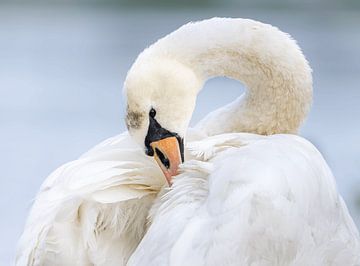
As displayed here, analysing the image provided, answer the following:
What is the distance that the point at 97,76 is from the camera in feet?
33.4

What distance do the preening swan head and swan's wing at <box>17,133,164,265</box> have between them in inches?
8.1

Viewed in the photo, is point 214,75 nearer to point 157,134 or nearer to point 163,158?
point 157,134

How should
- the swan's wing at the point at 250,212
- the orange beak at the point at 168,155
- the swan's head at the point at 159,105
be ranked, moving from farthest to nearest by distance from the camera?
the swan's head at the point at 159,105
the orange beak at the point at 168,155
the swan's wing at the point at 250,212

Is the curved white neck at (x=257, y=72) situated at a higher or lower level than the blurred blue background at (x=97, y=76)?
higher

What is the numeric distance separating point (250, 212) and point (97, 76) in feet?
24.0

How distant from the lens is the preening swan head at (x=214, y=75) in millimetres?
3549

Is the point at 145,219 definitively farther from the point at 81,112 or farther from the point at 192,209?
the point at 81,112

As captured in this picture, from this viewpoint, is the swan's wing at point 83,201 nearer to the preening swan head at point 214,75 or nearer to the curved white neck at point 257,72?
the preening swan head at point 214,75

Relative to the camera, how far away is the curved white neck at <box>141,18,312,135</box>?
374cm

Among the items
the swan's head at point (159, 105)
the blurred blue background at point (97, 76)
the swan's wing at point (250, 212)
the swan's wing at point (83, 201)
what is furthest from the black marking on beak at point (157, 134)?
the blurred blue background at point (97, 76)

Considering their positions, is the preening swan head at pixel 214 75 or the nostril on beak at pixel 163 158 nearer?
the nostril on beak at pixel 163 158

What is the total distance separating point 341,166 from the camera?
6.72m

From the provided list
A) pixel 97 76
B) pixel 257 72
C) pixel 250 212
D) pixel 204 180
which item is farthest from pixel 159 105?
pixel 97 76

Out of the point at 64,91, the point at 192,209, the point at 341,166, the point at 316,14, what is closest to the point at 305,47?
the point at 64,91
